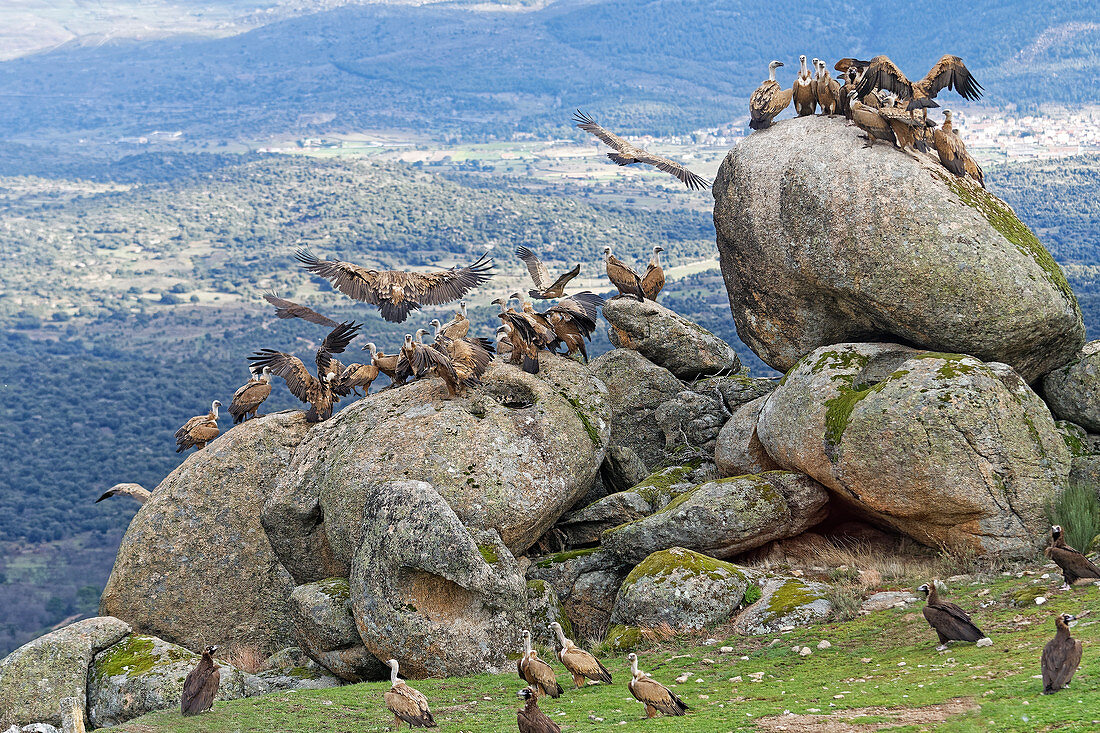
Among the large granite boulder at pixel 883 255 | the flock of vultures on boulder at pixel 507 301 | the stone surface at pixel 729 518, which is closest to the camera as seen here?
the stone surface at pixel 729 518

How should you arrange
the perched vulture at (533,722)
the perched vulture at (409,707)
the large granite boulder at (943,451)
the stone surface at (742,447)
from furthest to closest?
1. the stone surface at (742,447)
2. the large granite boulder at (943,451)
3. the perched vulture at (409,707)
4. the perched vulture at (533,722)

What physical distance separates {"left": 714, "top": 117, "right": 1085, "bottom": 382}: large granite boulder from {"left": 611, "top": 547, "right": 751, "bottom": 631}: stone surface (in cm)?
656

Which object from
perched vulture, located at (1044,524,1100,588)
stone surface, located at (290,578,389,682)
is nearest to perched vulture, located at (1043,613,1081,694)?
perched vulture, located at (1044,524,1100,588)

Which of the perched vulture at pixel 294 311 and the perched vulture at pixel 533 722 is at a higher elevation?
the perched vulture at pixel 294 311

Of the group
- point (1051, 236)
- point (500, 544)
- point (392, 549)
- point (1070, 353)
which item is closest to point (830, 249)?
point (1070, 353)

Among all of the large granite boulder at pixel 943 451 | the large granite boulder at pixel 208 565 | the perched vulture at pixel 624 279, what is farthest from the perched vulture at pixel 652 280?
the large granite boulder at pixel 208 565

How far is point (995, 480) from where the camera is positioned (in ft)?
62.0

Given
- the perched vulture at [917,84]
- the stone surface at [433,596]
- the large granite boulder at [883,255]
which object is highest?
the perched vulture at [917,84]

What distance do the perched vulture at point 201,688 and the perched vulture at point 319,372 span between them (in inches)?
343

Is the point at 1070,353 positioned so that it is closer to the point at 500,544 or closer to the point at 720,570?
the point at 720,570

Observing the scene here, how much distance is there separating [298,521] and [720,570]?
8.97m

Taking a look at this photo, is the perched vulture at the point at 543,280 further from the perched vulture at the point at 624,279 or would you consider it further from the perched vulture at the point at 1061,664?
the perched vulture at the point at 1061,664

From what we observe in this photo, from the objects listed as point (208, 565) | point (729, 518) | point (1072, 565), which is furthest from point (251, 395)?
A: point (1072, 565)

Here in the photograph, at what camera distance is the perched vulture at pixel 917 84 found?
75.4ft
